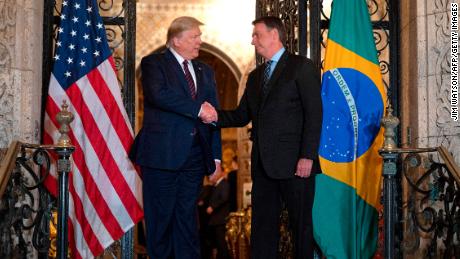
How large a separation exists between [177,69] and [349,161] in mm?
1764

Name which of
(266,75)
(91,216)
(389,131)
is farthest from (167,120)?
(389,131)

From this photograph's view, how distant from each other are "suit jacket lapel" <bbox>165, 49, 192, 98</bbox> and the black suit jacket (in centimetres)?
60

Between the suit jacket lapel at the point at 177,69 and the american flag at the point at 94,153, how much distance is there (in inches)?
43.9

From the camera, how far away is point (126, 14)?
776cm

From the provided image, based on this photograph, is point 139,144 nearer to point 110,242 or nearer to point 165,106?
point 165,106

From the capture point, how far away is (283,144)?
237 inches

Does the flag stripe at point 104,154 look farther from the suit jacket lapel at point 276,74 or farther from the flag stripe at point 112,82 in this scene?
the suit jacket lapel at point 276,74

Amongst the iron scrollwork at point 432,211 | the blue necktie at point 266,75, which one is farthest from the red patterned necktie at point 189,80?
the iron scrollwork at point 432,211

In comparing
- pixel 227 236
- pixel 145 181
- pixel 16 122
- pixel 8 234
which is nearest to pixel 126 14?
pixel 16 122

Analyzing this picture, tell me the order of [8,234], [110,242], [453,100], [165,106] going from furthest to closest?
1. [110,242]
2. [453,100]
3. [165,106]
4. [8,234]

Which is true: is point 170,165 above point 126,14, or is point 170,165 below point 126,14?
below

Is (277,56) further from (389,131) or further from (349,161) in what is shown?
(349,161)

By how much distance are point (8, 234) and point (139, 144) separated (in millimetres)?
1189

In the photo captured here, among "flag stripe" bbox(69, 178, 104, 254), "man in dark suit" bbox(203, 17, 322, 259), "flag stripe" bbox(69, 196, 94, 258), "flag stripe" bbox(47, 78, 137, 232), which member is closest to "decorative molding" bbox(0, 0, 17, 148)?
"flag stripe" bbox(47, 78, 137, 232)
